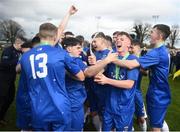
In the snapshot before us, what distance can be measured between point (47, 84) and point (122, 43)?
1861 millimetres

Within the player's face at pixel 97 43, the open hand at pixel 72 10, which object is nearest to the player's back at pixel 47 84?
the open hand at pixel 72 10

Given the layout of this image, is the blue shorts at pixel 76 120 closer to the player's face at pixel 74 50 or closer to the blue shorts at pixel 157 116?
the player's face at pixel 74 50

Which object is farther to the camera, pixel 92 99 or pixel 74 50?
pixel 92 99

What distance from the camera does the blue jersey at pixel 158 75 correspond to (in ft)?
20.3

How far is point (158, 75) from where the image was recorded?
21.1 ft

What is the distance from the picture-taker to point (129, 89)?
19.7ft

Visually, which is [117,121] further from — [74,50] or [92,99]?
[92,99]

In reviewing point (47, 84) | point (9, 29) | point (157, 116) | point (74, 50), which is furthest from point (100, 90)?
point (9, 29)

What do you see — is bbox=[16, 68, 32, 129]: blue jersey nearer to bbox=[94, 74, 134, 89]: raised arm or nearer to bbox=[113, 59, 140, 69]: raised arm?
bbox=[94, 74, 134, 89]: raised arm

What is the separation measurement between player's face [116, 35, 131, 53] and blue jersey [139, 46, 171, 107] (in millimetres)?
374

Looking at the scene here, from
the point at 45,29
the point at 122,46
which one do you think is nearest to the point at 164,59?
the point at 122,46

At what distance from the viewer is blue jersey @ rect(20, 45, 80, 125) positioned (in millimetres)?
4879

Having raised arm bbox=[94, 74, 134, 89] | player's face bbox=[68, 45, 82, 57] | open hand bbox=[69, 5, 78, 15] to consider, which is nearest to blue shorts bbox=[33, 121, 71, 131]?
raised arm bbox=[94, 74, 134, 89]

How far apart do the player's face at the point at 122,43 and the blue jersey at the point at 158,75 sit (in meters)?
0.37
